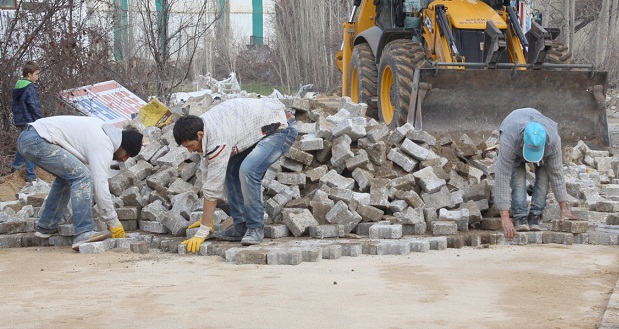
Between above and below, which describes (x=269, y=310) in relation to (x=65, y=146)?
below

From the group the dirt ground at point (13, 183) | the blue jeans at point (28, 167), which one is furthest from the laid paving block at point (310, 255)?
the blue jeans at point (28, 167)

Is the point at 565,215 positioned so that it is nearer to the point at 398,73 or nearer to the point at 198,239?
the point at 198,239

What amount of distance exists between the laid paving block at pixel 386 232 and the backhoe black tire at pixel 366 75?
589cm

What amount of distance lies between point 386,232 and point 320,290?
2003mm

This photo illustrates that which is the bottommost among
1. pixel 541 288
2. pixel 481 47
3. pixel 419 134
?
pixel 541 288

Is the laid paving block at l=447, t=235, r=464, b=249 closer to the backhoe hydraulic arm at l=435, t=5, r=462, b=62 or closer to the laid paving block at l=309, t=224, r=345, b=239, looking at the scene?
the laid paving block at l=309, t=224, r=345, b=239

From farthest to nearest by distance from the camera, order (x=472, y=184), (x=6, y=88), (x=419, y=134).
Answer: (x=6, y=88)
(x=419, y=134)
(x=472, y=184)

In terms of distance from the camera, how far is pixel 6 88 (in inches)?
481

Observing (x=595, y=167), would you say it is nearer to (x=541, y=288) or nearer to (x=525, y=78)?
(x=525, y=78)

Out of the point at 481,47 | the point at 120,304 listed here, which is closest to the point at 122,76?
the point at 481,47

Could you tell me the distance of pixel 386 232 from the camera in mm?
7871

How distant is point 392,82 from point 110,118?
13.8 ft

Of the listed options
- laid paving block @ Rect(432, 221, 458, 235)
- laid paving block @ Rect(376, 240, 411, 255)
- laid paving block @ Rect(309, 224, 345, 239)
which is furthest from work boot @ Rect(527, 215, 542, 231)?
laid paving block @ Rect(309, 224, 345, 239)

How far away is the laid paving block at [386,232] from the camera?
7.85 m
